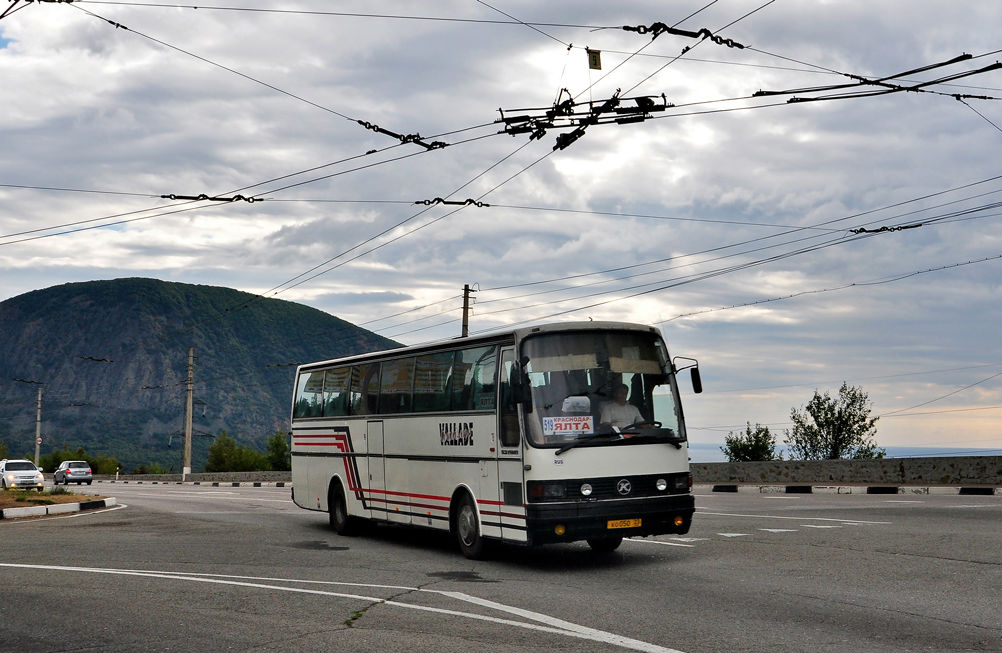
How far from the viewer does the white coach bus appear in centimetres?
1223

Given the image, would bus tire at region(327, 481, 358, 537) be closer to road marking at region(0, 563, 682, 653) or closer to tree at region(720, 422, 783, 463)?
road marking at region(0, 563, 682, 653)

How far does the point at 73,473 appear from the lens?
60688 millimetres

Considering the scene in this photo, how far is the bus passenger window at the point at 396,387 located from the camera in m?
15.7

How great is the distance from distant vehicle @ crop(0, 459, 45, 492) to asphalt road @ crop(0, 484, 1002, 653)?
29622mm

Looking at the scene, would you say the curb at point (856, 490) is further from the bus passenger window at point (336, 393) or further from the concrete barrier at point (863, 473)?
the bus passenger window at point (336, 393)

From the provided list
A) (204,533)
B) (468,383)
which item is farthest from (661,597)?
(204,533)

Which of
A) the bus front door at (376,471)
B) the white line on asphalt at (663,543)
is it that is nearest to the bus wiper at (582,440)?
the white line on asphalt at (663,543)

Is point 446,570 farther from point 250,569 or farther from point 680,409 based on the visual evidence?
point 680,409

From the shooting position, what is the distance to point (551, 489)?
478 inches

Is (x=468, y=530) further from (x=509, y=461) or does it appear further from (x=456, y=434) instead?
(x=509, y=461)

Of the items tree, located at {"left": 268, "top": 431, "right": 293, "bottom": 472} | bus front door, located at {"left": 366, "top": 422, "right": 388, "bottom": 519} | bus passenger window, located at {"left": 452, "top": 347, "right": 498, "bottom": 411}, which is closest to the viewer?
bus passenger window, located at {"left": 452, "top": 347, "right": 498, "bottom": 411}

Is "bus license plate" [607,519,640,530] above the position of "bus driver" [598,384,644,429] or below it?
below

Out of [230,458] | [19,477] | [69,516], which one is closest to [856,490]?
[69,516]

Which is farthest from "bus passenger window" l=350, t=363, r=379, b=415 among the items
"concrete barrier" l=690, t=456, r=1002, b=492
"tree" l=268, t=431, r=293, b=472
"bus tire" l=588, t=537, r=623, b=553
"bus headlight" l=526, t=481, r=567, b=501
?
"tree" l=268, t=431, r=293, b=472
